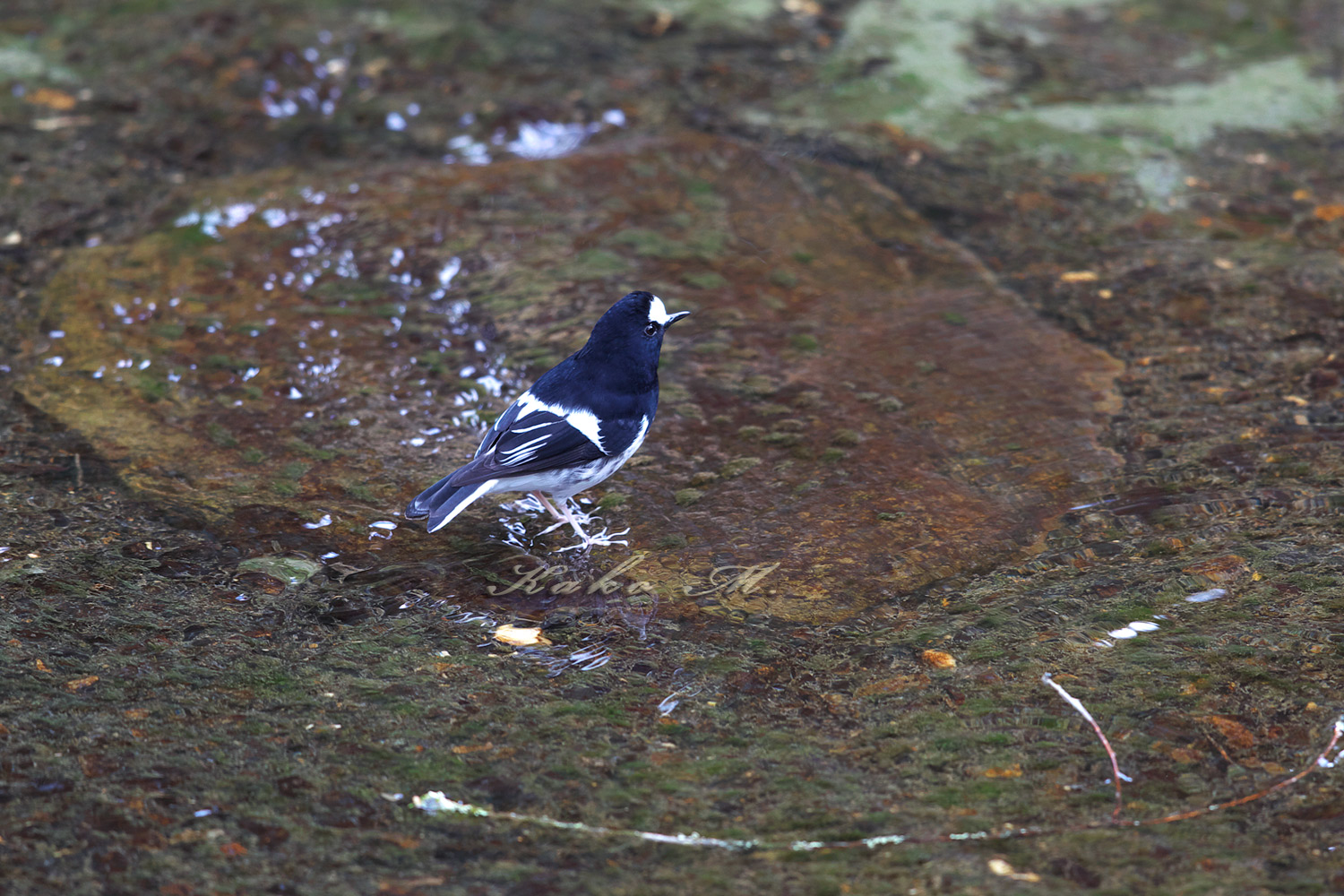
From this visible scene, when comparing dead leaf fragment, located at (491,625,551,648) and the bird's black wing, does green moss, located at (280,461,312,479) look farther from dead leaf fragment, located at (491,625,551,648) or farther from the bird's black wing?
dead leaf fragment, located at (491,625,551,648)

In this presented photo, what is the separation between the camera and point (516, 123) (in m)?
6.07

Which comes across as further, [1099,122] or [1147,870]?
[1099,122]

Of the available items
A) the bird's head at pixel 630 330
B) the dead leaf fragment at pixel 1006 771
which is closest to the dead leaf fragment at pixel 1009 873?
the dead leaf fragment at pixel 1006 771

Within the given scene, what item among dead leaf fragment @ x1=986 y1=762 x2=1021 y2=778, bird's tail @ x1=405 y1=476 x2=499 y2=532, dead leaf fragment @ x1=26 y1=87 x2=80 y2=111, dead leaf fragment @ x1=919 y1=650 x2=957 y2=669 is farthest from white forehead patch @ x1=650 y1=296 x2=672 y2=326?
dead leaf fragment @ x1=26 y1=87 x2=80 y2=111

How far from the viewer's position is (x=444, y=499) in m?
3.28

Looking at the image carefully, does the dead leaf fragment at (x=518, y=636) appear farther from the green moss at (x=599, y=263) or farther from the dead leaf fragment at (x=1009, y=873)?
the green moss at (x=599, y=263)

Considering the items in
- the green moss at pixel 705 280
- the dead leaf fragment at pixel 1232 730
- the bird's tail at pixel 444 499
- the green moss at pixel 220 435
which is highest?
the green moss at pixel 705 280

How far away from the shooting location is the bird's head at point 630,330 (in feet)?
12.0

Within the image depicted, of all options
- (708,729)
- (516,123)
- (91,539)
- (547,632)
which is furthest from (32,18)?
(708,729)

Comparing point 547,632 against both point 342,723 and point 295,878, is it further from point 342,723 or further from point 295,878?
point 295,878

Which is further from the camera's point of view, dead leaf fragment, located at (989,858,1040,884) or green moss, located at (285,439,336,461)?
green moss, located at (285,439,336,461)

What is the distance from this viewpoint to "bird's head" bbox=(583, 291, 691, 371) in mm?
3670

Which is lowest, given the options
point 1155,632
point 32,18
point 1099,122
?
point 1155,632

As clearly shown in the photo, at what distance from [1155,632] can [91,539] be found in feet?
9.64
